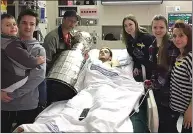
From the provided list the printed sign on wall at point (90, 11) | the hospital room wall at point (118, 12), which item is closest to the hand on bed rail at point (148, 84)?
the hospital room wall at point (118, 12)

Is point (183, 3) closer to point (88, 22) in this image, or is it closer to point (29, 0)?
point (88, 22)

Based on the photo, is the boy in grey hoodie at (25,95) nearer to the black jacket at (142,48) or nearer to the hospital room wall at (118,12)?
the black jacket at (142,48)

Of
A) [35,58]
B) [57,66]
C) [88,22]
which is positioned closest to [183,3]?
[88,22]

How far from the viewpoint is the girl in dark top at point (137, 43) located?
231 cm

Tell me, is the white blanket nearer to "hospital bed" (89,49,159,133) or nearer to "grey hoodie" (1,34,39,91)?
"hospital bed" (89,49,159,133)

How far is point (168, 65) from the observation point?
171cm

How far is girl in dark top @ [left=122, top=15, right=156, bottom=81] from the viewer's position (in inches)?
90.8

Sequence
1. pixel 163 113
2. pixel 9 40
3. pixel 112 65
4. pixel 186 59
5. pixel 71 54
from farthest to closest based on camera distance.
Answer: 1. pixel 112 65
2. pixel 71 54
3. pixel 163 113
4. pixel 9 40
5. pixel 186 59

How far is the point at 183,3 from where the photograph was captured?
10.8 feet

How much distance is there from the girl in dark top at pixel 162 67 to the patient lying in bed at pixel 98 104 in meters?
0.17

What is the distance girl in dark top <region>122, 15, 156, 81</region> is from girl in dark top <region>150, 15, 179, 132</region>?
0.29 meters

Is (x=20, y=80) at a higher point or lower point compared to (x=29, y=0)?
lower

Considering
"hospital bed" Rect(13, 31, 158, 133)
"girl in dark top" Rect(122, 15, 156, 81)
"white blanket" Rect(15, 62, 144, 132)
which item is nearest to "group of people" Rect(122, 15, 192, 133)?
"girl in dark top" Rect(122, 15, 156, 81)

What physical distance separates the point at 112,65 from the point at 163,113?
107 centimetres
